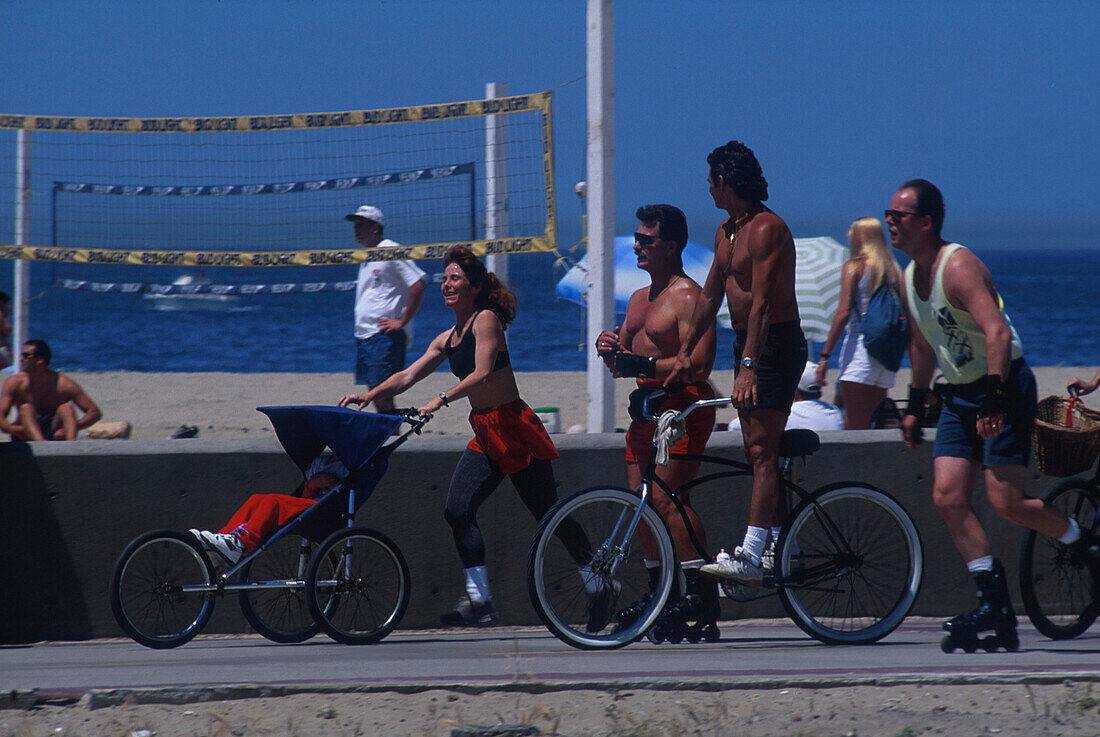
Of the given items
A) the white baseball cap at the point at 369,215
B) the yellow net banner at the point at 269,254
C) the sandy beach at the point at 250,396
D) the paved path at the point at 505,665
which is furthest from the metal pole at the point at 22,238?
the sandy beach at the point at 250,396

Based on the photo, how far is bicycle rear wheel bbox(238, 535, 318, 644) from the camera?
5.77 meters

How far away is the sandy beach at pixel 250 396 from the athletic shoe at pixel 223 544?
8.60 meters

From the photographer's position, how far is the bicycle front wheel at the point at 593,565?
201 inches

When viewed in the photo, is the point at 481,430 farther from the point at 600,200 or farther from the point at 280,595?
the point at 600,200

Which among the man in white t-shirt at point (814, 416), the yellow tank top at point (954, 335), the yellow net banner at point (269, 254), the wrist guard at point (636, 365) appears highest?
the yellow net banner at point (269, 254)

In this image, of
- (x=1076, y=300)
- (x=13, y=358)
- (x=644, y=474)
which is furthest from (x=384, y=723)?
(x=1076, y=300)

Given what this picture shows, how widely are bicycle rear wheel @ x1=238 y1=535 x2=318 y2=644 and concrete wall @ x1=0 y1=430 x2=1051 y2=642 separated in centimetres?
27

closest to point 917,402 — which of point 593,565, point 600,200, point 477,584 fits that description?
point 593,565

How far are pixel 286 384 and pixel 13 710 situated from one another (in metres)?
20.5

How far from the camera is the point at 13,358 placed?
377 inches

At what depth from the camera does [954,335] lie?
499 centimetres

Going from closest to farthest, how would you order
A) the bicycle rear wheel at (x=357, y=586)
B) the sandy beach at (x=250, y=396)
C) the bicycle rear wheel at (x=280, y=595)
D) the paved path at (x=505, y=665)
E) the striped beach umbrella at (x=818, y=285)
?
1. the paved path at (x=505, y=665)
2. the bicycle rear wheel at (x=357, y=586)
3. the bicycle rear wheel at (x=280, y=595)
4. the striped beach umbrella at (x=818, y=285)
5. the sandy beach at (x=250, y=396)

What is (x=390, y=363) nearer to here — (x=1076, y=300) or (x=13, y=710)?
(x=13, y=710)

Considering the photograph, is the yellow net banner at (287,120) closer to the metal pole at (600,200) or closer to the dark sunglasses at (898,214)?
the metal pole at (600,200)
